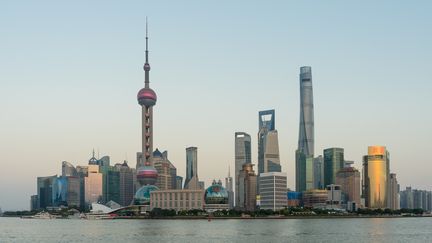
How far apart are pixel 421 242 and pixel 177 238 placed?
50.4m

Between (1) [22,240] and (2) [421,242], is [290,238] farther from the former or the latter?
(1) [22,240]

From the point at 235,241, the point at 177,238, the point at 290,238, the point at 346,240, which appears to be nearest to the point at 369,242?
the point at 346,240

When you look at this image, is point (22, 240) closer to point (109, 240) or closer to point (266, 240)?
point (109, 240)

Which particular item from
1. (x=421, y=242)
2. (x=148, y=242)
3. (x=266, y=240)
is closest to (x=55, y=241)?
(x=148, y=242)

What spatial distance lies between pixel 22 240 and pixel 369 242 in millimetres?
73813

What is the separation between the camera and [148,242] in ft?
421

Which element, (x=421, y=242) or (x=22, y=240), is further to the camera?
(x=22, y=240)

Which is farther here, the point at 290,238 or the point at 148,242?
the point at 290,238

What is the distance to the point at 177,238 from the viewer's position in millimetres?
140375

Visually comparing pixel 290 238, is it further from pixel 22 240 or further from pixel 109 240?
pixel 22 240

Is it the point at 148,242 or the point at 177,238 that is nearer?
the point at 148,242

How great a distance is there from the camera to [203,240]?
13538 centimetres

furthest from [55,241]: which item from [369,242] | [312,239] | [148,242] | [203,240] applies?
[369,242]

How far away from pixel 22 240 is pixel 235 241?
47511mm
